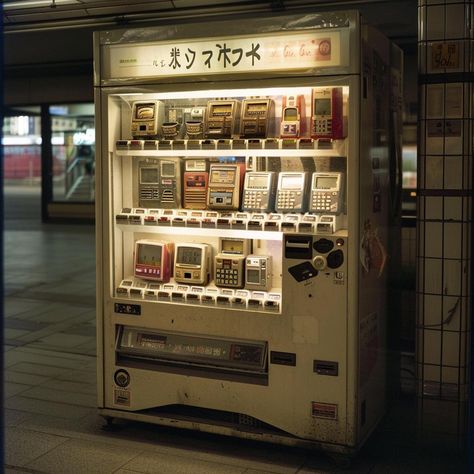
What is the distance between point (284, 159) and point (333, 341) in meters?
1.35

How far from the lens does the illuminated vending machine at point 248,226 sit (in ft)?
14.6

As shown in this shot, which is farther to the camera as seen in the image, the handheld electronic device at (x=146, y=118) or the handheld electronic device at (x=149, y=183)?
the handheld electronic device at (x=149, y=183)

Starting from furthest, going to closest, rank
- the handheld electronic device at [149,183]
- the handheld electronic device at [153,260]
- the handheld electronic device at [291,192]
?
the handheld electronic device at [149,183] < the handheld electronic device at [153,260] < the handheld electronic device at [291,192]

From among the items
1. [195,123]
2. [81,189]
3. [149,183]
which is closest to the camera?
[195,123]

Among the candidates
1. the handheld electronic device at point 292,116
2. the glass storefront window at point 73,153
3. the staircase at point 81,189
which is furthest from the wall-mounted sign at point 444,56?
the staircase at point 81,189

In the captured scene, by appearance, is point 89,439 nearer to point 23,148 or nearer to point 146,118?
point 146,118

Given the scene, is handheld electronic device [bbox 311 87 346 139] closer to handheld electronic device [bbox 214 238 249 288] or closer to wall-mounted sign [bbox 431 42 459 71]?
wall-mounted sign [bbox 431 42 459 71]

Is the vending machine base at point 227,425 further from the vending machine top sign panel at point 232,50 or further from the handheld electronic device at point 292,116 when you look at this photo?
the vending machine top sign panel at point 232,50

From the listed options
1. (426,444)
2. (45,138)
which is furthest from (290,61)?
(45,138)

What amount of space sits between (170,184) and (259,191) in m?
0.75

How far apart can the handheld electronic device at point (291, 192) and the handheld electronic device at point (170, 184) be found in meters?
0.83

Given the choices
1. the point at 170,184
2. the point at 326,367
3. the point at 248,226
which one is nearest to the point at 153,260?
the point at 170,184

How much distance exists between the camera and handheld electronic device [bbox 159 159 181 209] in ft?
17.0

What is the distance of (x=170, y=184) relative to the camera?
5.19 m
